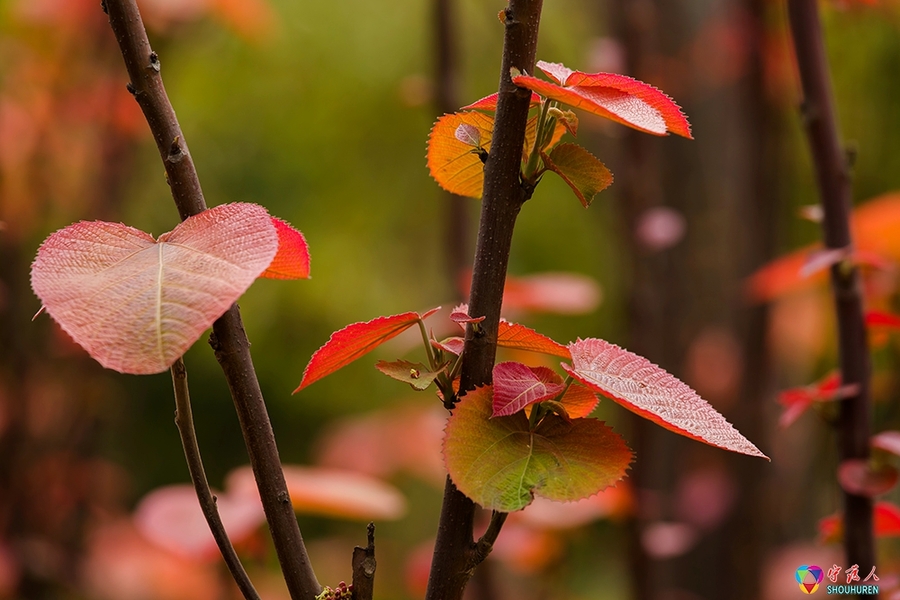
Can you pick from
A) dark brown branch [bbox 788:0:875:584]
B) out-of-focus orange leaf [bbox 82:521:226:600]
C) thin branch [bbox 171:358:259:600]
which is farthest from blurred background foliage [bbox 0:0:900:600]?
thin branch [bbox 171:358:259:600]

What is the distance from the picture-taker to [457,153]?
279 mm

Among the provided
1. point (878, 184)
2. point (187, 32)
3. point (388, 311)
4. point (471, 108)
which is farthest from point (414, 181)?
point (471, 108)

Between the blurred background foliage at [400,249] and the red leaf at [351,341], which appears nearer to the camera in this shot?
the red leaf at [351,341]

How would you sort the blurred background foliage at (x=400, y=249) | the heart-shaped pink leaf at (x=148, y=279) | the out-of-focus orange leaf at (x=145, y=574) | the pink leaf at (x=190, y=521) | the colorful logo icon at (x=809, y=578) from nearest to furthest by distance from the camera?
the heart-shaped pink leaf at (x=148, y=279) < the colorful logo icon at (x=809, y=578) < the pink leaf at (x=190, y=521) < the blurred background foliage at (x=400, y=249) < the out-of-focus orange leaf at (x=145, y=574)

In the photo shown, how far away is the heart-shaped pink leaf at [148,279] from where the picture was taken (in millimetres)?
188

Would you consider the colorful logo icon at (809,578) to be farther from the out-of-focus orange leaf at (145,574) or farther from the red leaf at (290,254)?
the out-of-focus orange leaf at (145,574)

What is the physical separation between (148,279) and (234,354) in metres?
0.04

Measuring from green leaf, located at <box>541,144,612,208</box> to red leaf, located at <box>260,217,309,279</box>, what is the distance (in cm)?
→ 8

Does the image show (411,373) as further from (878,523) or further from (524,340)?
(878,523)

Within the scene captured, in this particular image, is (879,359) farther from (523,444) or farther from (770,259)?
(523,444)

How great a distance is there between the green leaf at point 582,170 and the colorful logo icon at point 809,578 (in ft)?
0.79

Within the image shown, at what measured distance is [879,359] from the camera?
1.60 meters

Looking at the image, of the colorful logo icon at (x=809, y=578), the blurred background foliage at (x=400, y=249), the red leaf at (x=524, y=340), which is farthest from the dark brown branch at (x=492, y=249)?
the blurred background foliage at (x=400, y=249)

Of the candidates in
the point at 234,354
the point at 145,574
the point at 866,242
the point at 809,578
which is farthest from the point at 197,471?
the point at 145,574
